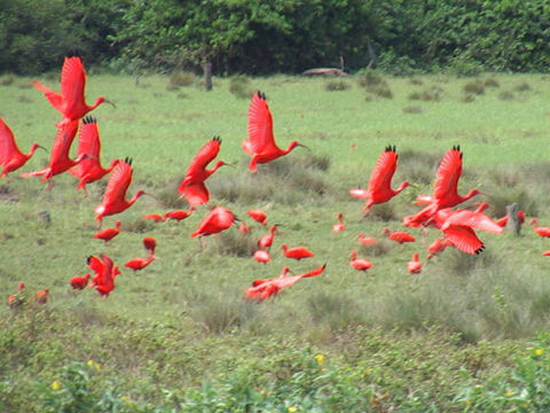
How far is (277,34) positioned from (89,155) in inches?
1123

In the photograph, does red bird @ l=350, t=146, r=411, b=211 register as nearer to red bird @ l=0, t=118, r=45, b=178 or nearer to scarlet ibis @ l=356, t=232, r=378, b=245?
red bird @ l=0, t=118, r=45, b=178

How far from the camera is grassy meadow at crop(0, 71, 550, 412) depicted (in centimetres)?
563

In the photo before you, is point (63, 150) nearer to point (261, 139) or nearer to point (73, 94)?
point (73, 94)

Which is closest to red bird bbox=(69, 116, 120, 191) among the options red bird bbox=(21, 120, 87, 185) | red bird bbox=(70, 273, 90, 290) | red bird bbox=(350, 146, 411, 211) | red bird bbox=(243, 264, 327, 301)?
red bird bbox=(21, 120, 87, 185)

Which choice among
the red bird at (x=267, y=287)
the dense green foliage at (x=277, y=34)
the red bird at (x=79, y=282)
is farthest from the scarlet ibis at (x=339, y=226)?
the dense green foliage at (x=277, y=34)

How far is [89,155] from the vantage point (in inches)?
230

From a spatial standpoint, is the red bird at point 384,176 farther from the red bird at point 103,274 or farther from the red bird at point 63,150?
the red bird at point 103,274

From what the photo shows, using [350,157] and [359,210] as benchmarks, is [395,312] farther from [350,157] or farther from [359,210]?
[350,157]

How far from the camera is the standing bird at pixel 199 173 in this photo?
5.78 meters

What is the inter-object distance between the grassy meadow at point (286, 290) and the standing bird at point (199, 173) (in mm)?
904

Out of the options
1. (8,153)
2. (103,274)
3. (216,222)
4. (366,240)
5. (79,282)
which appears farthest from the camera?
(366,240)

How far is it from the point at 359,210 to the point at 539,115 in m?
9.55

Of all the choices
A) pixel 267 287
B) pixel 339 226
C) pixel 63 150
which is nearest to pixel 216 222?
pixel 267 287

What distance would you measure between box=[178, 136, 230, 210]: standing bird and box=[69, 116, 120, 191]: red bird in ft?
1.30
